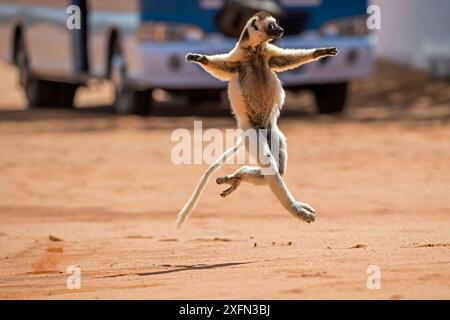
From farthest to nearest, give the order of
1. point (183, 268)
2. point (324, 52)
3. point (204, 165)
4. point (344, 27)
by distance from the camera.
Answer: point (344, 27), point (204, 165), point (324, 52), point (183, 268)

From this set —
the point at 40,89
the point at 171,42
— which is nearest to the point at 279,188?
the point at 171,42

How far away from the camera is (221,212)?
465 inches

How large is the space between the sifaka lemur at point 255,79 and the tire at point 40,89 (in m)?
14.1

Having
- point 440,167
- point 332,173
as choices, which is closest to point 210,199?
point 332,173

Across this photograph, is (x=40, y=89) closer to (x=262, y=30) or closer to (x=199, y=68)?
(x=199, y=68)

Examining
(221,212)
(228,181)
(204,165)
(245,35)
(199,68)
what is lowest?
(228,181)

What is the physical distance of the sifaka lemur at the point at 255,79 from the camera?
8438 mm

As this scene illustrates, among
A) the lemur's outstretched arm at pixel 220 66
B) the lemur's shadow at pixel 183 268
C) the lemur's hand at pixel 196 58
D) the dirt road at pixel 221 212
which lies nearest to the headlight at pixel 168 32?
the dirt road at pixel 221 212

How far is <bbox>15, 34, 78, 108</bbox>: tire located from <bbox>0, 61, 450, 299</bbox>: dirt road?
76 cm

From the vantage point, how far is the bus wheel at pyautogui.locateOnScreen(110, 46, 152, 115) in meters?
19.0

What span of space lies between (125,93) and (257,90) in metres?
11.0

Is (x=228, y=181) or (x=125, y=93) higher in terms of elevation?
(x=125, y=93)

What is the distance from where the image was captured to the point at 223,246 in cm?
920
